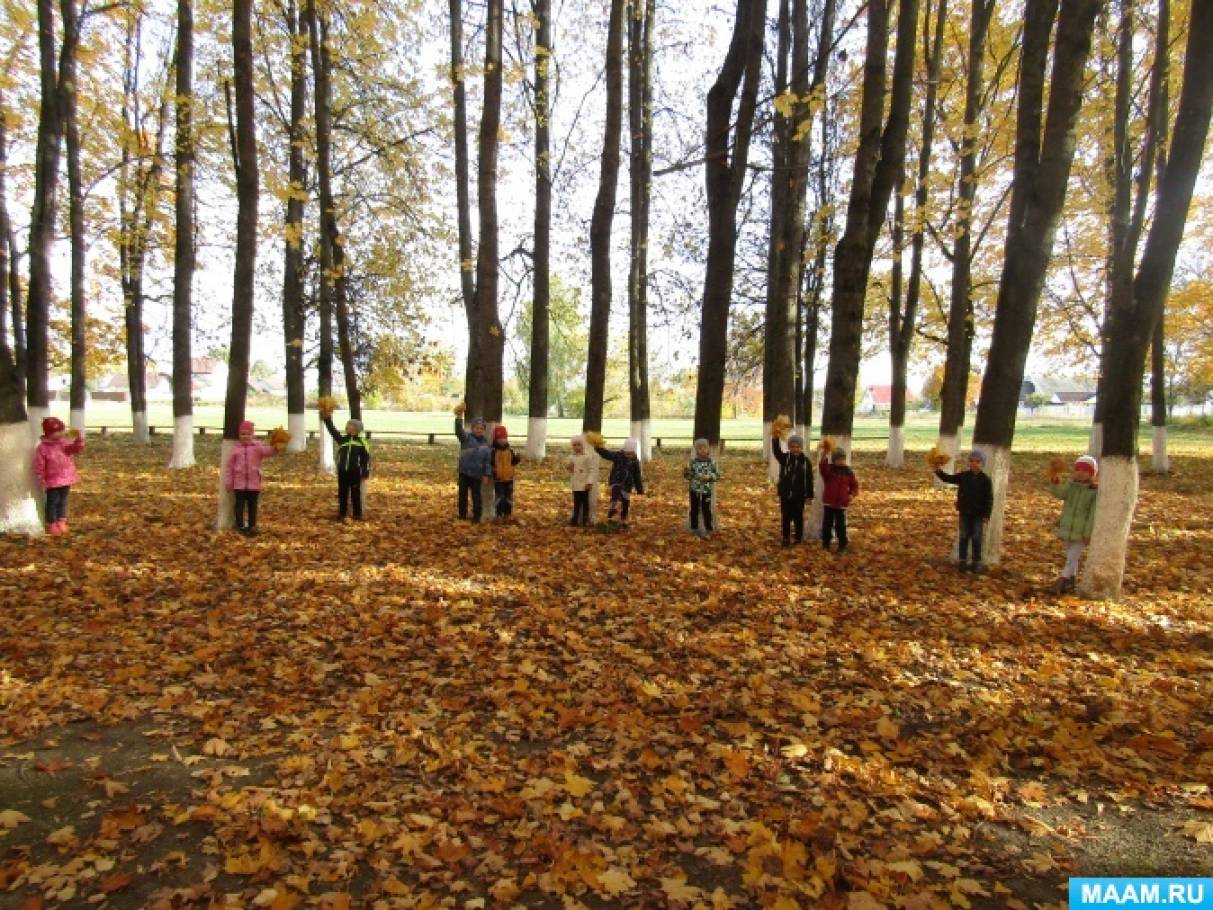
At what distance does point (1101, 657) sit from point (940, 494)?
30.8ft

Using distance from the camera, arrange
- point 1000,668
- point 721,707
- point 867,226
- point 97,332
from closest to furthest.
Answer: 1. point 721,707
2. point 1000,668
3. point 867,226
4. point 97,332

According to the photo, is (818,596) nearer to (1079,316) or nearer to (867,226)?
(867,226)

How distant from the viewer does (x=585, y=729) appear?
4500mm

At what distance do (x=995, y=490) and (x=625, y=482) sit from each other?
194 inches

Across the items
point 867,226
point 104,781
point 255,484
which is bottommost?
point 104,781

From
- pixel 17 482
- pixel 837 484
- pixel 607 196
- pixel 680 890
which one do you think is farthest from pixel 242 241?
pixel 680 890

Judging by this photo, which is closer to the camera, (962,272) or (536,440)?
(962,272)

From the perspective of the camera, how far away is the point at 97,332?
973 inches

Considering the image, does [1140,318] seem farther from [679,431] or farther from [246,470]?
[679,431]

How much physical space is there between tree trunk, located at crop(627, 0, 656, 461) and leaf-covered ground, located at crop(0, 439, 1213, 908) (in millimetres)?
10289

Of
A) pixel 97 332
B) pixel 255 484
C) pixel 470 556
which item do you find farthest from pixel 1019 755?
pixel 97 332

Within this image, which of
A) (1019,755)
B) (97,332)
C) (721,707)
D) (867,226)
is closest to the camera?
(1019,755)

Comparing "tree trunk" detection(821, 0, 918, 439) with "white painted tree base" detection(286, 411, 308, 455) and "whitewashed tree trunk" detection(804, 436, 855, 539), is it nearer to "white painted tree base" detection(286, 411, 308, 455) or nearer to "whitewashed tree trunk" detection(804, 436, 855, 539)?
"whitewashed tree trunk" detection(804, 436, 855, 539)

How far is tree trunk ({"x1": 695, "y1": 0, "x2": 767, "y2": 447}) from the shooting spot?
9859 mm
